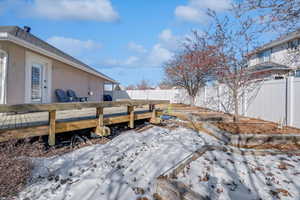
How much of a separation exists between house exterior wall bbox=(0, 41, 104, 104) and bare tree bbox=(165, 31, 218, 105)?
5.66 m

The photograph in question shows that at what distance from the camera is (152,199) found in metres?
1.84

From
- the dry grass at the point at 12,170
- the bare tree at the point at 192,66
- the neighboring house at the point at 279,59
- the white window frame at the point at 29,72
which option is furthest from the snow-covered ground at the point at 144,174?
the bare tree at the point at 192,66

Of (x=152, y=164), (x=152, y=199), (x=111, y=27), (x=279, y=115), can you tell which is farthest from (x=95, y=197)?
(x=111, y=27)

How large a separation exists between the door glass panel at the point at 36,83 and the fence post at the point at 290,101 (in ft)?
26.7

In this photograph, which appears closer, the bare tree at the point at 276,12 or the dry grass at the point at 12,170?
the dry grass at the point at 12,170

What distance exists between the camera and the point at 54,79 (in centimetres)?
728

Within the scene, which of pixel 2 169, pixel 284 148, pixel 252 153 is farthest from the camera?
pixel 284 148

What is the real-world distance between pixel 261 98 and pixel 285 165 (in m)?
4.05

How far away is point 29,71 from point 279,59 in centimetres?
1643

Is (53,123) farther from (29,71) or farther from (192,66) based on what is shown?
(192,66)

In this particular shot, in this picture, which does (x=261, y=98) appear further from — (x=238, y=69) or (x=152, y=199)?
(x=152, y=199)

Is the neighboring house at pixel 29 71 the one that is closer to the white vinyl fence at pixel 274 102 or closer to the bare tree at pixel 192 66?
the bare tree at pixel 192 66

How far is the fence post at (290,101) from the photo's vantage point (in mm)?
4832

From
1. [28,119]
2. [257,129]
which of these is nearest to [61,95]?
[28,119]
